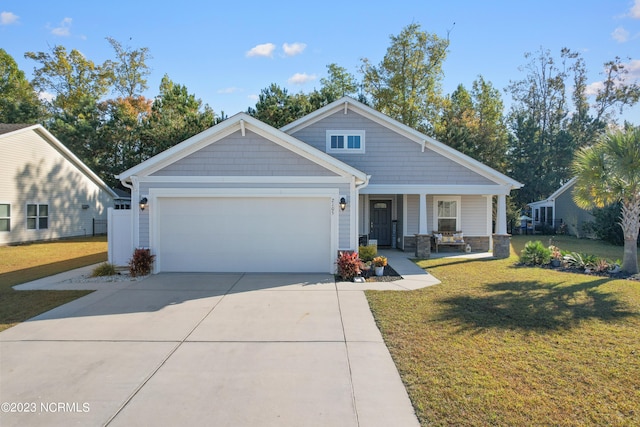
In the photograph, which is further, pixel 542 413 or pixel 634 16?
pixel 634 16

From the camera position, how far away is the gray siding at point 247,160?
1037 centimetres

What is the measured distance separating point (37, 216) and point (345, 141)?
1780 centimetres

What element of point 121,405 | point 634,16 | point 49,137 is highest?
point 634,16

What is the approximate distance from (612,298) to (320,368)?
23.2 feet

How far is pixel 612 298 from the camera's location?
784cm

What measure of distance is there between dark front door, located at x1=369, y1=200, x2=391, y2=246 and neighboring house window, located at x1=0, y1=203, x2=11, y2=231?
1811 centimetres

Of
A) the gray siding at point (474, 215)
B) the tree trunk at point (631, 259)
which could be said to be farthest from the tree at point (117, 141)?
the tree trunk at point (631, 259)

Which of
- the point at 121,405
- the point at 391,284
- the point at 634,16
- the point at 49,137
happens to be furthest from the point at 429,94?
the point at 121,405

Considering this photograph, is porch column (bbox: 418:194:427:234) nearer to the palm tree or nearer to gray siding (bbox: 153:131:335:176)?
the palm tree

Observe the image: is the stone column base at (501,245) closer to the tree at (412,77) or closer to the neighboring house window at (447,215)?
the neighboring house window at (447,215)

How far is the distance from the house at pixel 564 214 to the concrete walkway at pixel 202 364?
2274 cm

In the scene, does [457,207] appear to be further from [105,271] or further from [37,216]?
[37,216]

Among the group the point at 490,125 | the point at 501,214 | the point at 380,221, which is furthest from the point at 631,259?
the point at 490,125

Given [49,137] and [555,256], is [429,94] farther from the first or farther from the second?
[49,137]
